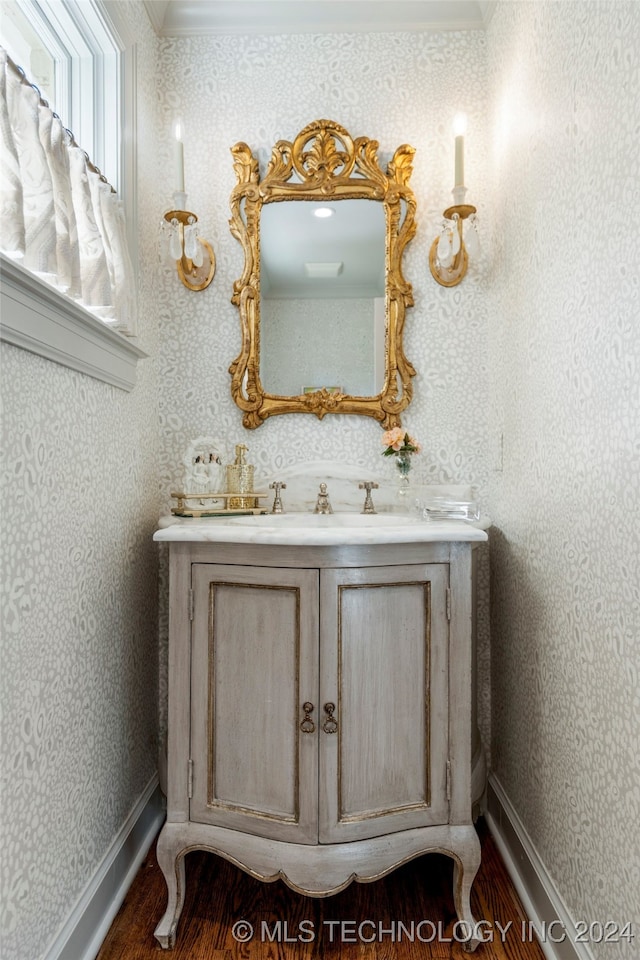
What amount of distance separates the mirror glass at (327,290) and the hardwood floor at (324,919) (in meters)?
1.44

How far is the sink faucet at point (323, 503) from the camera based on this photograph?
1.84 meters

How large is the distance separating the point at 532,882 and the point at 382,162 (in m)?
2.14

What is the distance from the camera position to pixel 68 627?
4.01ft

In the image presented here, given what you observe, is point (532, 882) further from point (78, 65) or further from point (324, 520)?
point (78, 65)

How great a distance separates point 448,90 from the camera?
75.6 inches

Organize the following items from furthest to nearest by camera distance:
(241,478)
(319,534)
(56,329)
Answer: (241,478) < (319,534) < (56,329)

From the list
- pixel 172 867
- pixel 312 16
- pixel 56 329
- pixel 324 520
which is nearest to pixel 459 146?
pixel 312 16

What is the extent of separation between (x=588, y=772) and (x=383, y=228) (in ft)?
5.41

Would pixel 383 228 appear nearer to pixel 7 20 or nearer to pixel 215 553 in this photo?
pixel 7 20

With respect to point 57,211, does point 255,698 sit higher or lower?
lower

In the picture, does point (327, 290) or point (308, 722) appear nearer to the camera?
point (308, 722)

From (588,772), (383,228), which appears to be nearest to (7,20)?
(383,228)

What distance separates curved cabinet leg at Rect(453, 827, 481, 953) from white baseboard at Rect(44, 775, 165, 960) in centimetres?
84

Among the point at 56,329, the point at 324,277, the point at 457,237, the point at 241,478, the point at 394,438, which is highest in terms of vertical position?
the point at 457,237
